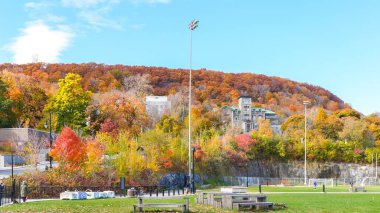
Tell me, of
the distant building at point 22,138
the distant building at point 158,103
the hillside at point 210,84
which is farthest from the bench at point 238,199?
the hillside at point 210,84

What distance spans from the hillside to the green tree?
183 ft

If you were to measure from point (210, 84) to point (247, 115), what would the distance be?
25056 mm

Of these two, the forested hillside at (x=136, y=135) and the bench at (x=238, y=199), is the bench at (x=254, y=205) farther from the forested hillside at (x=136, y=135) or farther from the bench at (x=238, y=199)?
the forested hillside at (x=136, y=135)

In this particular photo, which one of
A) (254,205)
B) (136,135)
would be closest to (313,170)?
(136,135)

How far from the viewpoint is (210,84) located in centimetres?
15388

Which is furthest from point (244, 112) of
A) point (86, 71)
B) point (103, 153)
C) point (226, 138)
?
point (103, 153)

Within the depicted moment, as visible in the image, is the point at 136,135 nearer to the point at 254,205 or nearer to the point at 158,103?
the point at 254,205

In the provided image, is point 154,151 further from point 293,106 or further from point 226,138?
point 293,106

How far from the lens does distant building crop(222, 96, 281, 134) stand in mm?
122650

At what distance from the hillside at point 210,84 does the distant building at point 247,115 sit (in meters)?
6.35

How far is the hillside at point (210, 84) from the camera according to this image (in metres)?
138

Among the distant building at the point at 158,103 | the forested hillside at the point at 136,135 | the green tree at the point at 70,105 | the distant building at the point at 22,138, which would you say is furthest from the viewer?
the distant building at the point at 158,103

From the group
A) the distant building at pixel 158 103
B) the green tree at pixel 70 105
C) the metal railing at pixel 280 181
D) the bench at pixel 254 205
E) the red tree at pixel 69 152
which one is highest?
the distant building at pixel 158 103

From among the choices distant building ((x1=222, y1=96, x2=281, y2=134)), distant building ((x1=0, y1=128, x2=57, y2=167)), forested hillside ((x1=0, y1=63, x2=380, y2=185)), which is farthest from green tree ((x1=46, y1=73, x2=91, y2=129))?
distant building ((x1=222, y1=96, x2=281, y2=134))
